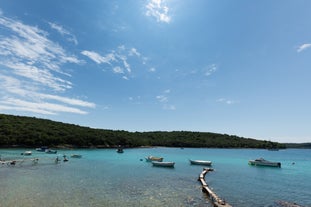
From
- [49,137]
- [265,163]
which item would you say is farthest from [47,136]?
A: [265,163]

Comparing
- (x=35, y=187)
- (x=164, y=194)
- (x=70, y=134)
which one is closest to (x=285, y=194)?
(x=164, y=194)

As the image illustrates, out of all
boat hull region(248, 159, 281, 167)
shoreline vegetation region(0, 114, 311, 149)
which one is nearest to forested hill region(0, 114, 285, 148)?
shoreline vegetation region(0, 114, 311, 149)

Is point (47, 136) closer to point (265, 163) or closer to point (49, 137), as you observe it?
point (49, 137)

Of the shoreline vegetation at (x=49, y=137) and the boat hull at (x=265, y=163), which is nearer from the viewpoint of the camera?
the boat hull at (x=265, y=163)

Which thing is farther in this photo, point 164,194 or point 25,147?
point 25,147

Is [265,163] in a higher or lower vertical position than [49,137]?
lower

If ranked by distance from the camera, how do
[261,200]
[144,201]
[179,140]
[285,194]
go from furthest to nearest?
1. [179,140]
2. [285,194]
3. [261,200]
4. [144,201]

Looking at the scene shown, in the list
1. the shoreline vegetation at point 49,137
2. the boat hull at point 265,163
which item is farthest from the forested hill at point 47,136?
A: the boat hull at point 265,163

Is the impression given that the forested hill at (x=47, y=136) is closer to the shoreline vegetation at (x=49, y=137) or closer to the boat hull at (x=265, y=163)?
the shoreline vegetation at (x=49, y=137)

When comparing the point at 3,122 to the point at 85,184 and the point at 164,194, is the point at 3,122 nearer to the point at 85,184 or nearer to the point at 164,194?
the point at 85,184

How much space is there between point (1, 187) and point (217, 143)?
17881 cm

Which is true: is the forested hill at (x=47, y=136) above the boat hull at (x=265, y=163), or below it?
above

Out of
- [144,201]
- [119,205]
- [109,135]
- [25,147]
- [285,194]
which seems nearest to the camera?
[119,205]

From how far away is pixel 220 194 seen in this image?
2445 cm
